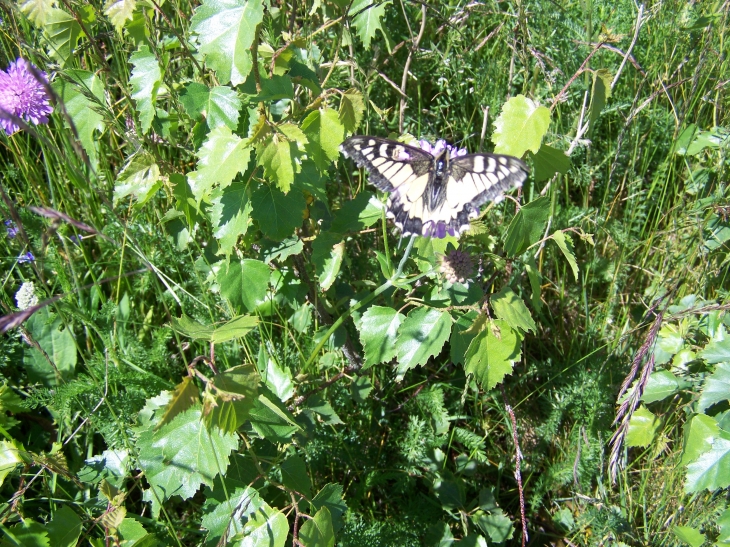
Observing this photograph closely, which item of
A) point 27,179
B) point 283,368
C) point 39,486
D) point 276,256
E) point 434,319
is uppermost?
point 27,179

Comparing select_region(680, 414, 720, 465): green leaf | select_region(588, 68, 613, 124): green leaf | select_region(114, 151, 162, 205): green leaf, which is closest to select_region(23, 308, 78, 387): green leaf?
select_region(114, 151, 162, 205): green leaf

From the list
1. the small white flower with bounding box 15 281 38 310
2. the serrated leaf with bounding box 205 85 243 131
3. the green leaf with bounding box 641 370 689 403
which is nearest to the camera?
the serrated leaf with bounding box 205 85 243 131

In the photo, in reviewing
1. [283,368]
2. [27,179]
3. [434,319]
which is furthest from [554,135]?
[27,179]

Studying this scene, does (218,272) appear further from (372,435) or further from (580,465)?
(580,465)

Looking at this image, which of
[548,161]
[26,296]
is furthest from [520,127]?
[26,296]

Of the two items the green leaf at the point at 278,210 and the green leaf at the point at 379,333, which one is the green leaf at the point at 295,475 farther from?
the green leaf at the point at 278,210

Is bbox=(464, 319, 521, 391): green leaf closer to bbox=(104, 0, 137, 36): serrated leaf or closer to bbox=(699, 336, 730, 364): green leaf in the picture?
bbox=(699, 336, 730, 364): green leaf
